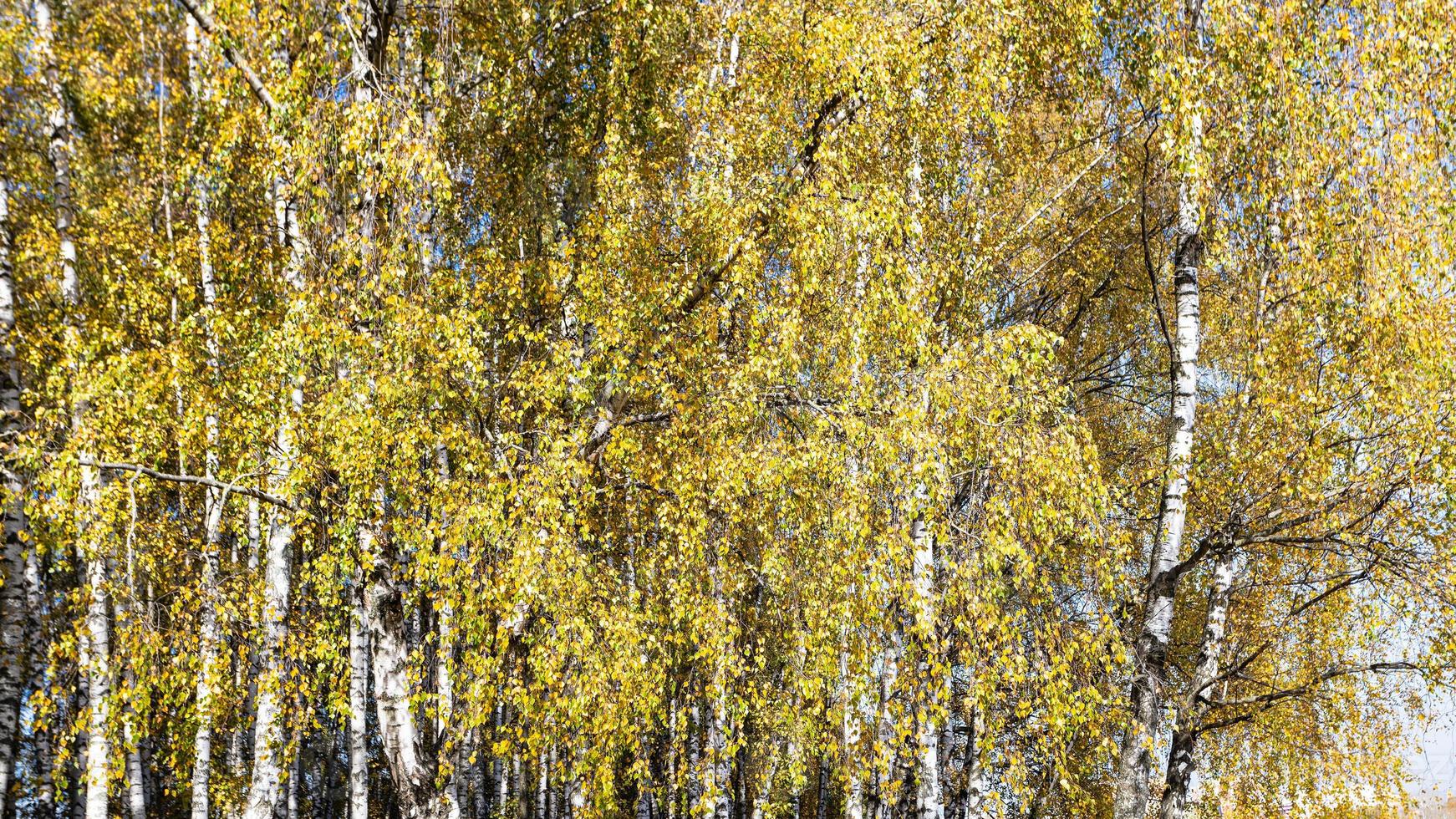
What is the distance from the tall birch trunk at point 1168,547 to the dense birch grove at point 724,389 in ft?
0.14

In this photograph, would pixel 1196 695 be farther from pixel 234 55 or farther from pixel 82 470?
pixel 82 470

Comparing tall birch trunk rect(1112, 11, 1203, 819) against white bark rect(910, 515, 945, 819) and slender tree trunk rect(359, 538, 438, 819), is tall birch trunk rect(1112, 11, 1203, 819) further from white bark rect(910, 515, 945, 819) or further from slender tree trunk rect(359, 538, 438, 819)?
slender tree trunk rect(359, 538, 438, 819)

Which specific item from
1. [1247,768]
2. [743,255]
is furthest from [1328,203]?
[1247,768]

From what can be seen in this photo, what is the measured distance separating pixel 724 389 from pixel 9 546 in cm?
732

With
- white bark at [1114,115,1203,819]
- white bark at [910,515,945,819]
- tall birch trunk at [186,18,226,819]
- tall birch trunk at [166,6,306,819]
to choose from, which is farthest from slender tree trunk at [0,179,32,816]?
white bark at [1114,115,1203,819]

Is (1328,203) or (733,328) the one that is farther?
(733,328)

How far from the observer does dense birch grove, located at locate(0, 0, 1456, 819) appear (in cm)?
800

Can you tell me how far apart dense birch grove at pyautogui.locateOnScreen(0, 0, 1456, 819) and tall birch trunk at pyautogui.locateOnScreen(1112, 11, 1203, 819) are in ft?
0.14

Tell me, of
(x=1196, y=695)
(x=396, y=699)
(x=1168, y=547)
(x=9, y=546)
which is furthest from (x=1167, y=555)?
(x=9, y=546)

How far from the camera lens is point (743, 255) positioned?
8.62 m

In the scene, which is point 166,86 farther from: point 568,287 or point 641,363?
point 641,363

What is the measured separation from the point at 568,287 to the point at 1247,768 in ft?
52.1

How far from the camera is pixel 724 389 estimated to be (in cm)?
879

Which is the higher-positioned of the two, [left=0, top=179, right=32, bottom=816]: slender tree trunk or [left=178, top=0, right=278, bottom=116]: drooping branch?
[left=178, top=0, right=278, bottom=116]: drooping branch
